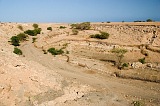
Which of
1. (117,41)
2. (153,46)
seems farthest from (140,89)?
(117,41)

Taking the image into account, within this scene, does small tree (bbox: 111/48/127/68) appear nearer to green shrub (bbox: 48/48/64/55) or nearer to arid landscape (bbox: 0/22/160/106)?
arid landscape (bbox: 0/22/160/106)

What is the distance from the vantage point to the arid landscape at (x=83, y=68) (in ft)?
58.8

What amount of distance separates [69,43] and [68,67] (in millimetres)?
12435

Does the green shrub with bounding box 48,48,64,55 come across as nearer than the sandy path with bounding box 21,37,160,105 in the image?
No

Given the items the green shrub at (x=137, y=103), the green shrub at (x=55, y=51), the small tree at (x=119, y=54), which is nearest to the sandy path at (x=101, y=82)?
the green shrub at (x=137, y=103)

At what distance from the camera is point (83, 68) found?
28.7 meters

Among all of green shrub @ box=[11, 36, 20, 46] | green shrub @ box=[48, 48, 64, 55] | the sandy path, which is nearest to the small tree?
the sandy path

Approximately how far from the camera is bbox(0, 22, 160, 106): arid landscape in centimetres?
1792

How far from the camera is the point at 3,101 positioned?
51.9ft

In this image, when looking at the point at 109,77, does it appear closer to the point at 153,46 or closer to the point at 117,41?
the point at 153,46

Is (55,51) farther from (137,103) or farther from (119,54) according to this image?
(137,103)

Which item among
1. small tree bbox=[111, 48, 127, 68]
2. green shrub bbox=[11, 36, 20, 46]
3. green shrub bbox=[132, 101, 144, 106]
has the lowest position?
green shrub bbox=[132, 101, 144, 106]

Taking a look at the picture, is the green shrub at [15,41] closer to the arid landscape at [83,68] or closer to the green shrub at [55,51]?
the arid landscape at [83,68]

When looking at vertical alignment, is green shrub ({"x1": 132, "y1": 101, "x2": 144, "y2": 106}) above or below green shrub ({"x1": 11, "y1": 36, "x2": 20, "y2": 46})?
below
